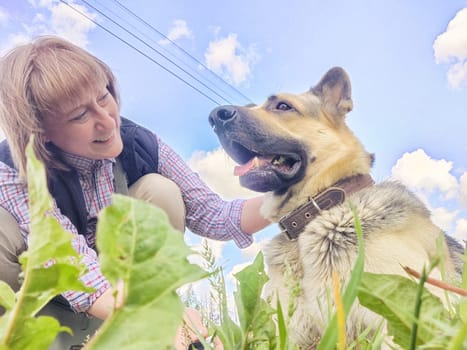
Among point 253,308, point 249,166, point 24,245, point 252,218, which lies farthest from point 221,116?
point 253,308

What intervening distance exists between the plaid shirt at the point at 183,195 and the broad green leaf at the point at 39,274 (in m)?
1.84

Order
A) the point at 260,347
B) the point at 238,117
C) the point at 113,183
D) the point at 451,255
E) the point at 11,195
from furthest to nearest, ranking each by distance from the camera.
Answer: the point at 113,183 → the point at 238,117 → the point at 11,195 → the point at 451,255 → the point at 260,347

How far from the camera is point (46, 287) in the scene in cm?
17

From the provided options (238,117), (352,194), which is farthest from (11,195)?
(352,194)

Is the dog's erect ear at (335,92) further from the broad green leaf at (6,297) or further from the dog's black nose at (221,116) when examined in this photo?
the broad green leaf at (6,297)

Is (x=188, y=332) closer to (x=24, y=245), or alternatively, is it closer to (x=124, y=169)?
(x=24, y=245)

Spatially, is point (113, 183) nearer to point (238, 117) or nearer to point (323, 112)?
point (238, 117)

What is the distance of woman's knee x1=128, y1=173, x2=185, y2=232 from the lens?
84.8 inches

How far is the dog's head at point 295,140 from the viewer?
196 centimetres

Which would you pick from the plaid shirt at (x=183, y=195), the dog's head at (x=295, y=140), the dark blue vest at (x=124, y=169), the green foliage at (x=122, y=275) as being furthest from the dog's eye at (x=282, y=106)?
the green foliage at (x=122, y=275)

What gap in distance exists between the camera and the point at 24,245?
196 cm

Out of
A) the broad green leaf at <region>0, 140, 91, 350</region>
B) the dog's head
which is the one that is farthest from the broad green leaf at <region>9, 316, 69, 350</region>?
the dog's head

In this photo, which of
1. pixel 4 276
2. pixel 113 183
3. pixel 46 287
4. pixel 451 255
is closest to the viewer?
pixel 46 287

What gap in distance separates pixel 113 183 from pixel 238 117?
73cm
